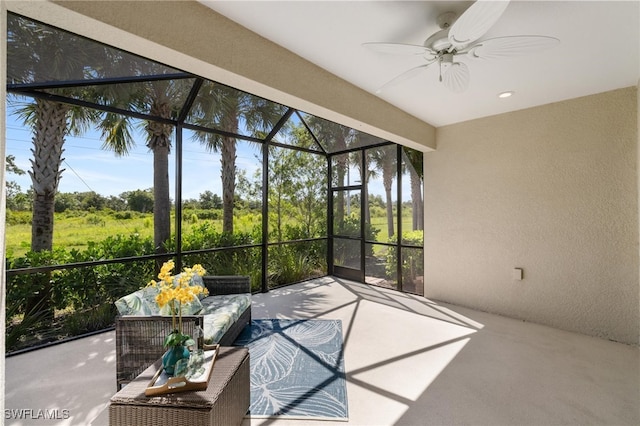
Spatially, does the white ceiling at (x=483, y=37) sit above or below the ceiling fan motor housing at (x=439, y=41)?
above

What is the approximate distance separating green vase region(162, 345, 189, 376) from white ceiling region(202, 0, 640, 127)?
2.22 meters

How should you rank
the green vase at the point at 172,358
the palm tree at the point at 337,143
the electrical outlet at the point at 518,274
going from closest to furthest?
the green vase at the point at 172,358 → the electrical outlet at the point at 518,274 → the palm tree at the point at 337,143

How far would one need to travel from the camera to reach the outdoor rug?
6.65 feet

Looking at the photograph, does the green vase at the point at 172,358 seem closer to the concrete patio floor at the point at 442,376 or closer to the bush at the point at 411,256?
the concrete patio floor at the point at 442,376

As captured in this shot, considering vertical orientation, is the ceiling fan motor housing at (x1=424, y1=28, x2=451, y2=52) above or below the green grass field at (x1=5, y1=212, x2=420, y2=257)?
above

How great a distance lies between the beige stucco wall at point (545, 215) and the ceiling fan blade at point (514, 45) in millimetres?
2206

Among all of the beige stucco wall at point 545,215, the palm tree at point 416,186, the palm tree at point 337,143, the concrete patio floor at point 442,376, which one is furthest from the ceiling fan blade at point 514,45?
the palm tree at point 337,143

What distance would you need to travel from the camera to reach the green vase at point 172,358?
1601 mm

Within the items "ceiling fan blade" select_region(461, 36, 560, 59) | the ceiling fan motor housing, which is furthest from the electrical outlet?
the ceiling fan motor housing

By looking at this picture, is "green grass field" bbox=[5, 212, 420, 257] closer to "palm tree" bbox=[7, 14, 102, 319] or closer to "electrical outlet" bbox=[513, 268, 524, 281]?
"palm tree" bbox=[7, 14, 102, 319]

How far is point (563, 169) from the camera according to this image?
3377 millimetres

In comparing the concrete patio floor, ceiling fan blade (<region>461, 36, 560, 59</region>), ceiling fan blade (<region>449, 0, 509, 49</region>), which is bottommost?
the concrete patio floor

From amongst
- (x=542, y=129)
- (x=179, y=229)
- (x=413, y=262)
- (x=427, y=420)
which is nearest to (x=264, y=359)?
(x=427, y=420)

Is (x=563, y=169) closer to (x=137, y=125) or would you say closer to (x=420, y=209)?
(x=420, y=209)
